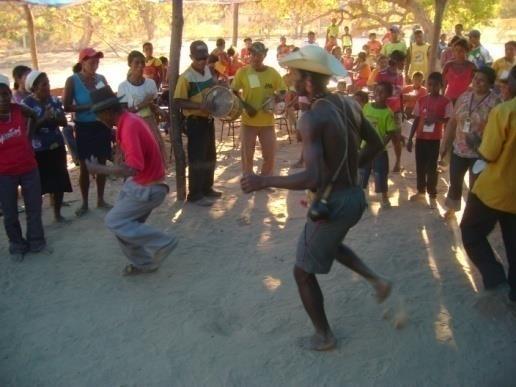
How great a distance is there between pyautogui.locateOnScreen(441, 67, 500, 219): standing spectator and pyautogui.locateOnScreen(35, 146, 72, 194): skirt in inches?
157

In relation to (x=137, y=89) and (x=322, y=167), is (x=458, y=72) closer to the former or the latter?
(x=137, y=89)

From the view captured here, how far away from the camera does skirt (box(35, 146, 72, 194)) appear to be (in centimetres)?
554

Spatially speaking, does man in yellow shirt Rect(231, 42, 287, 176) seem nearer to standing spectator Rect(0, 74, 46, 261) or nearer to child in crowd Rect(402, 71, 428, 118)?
standing spectator Rect(0, 74, 46, 261)

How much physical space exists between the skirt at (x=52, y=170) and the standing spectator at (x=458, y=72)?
557 cm

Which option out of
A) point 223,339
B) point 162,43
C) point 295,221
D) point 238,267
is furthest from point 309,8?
point 162,43

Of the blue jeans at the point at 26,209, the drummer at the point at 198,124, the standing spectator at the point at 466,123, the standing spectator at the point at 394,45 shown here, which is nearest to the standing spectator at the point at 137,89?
the drummer at the point at 198,124

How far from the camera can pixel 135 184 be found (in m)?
4.41

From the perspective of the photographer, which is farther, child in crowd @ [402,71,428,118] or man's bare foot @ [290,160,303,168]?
child in crowd @ [402,71,428,118]

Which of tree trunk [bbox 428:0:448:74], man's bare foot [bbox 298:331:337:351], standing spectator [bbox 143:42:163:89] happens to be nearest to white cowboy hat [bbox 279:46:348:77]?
man's bare foot [bbox 298:331:337:351]

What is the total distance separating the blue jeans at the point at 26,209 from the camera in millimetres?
4859

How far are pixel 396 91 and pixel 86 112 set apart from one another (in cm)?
443

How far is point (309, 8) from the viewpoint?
1667 centimetres

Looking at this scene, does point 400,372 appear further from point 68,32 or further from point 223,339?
point 68,32

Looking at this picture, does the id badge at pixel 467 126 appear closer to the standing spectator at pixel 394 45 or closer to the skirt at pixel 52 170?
the skirt at pixel 52 170
